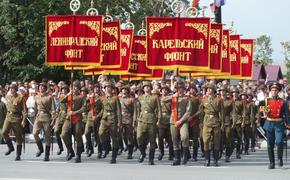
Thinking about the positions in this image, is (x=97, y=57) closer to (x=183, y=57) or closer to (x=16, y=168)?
(x=183, y=57)

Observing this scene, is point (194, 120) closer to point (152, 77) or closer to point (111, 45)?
point (111, 45)

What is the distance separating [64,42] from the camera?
21516 mm

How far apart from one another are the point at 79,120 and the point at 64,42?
7.82 ft

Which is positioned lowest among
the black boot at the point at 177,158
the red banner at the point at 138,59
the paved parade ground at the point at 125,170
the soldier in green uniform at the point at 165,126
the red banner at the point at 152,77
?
the paved parade ground at the point at 125,170

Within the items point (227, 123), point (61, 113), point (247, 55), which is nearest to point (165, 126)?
point (227, 123)

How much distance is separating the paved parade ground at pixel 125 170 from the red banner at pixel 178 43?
255cm

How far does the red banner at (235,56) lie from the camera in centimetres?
2956

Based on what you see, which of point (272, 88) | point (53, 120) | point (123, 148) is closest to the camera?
point (272, 88)

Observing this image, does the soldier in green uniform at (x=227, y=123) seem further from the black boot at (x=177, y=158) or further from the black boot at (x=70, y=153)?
the black boot at (x=70, y=153)

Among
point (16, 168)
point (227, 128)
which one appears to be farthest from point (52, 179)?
point (227, 128)

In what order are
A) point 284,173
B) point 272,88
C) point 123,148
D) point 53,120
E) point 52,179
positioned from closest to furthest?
point 52,179
point 284,173
point 272,88
point 53,120
point 123,148

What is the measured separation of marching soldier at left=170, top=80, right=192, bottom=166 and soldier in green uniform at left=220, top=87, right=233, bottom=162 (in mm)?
1557

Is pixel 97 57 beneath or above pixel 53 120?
above

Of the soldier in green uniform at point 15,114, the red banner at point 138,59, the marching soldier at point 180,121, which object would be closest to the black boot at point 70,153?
the soldier in green uniform at point 15,114
